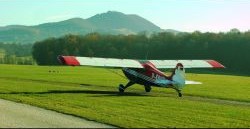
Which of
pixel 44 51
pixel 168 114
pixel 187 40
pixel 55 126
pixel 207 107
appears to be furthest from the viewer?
pixel 44 51

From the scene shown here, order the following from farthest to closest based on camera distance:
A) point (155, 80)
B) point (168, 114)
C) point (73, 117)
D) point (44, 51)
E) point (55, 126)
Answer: point (44, 51), point (155, 80), point (168, 114), point (73, 117), point (55, 126)

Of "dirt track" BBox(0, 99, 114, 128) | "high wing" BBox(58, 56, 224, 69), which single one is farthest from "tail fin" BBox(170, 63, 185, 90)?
"dirt track" BBox(0, 99, 114, 128)

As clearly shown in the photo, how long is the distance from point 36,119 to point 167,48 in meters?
157

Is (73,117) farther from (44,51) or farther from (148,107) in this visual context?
(44,51)

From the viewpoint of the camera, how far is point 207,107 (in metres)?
27.7

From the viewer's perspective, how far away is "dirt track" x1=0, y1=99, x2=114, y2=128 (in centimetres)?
1892

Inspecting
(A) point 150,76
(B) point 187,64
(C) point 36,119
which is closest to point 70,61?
(A) point 150,76

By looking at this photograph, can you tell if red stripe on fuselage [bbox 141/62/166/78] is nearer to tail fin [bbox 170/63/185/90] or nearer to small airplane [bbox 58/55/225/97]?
small airplane [bbox 58/55/225/97]

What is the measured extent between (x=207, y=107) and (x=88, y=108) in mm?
7363

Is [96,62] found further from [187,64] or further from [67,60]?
[187,64]

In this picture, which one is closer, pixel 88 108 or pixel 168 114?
pixel 168 114

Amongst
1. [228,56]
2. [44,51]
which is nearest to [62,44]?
[44,51]

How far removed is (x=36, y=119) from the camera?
20594mm

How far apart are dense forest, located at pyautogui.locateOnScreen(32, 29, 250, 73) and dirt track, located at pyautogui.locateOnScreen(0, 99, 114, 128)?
122334 millimetres
